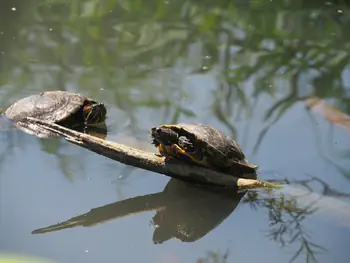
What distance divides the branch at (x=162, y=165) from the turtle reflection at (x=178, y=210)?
0.04 meters

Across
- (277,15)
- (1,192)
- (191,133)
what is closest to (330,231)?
(191,133)

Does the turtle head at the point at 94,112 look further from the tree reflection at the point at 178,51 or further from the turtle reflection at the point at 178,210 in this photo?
the turtle reflection at the point at 178,210

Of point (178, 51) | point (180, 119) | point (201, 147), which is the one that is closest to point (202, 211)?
point (201, 147)

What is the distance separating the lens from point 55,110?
292cm

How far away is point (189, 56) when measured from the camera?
388cm

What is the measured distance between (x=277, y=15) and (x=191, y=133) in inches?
98.0

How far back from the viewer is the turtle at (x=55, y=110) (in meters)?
2.90

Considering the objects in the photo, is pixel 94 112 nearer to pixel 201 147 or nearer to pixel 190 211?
pixel 201 147

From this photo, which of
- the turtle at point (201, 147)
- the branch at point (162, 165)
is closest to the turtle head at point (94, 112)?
the branch at point (162, 165)

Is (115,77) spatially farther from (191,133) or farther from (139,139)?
(191,133)

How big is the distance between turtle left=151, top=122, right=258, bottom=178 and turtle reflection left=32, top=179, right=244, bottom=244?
0.33 ft

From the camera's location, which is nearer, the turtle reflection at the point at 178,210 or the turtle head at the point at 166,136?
the turtle reflection at the point at 178,210

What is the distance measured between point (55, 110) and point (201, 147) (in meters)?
0.83

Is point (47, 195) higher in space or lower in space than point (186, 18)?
lower
